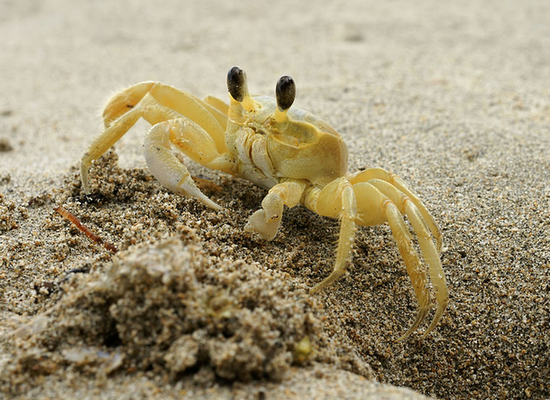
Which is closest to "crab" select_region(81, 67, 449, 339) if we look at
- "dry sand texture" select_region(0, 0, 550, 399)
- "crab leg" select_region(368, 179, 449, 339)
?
"crab leg" select_region(368, 179, 449, 339)

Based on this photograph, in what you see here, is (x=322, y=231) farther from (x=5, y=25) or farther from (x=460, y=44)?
(x=5, y=25)

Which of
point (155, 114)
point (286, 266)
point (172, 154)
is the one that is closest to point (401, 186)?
point (286, 266)

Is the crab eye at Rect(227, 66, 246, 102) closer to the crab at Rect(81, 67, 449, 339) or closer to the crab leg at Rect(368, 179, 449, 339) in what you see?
the crab at Rect(81, 67, 449, 339)

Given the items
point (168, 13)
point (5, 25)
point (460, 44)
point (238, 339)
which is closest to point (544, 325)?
point (238, 339)

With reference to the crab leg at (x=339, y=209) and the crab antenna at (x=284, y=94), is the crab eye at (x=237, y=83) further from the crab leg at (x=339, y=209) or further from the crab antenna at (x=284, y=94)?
the crab leg at (x=339, y=209)

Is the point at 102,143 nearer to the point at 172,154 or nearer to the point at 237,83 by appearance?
the point at 172,154

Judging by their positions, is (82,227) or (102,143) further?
(102,143)
